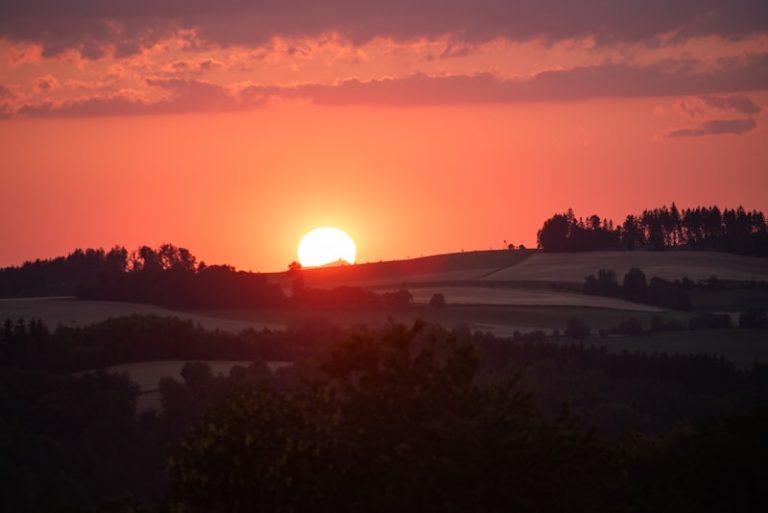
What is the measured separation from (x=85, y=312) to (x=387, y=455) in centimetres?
12840

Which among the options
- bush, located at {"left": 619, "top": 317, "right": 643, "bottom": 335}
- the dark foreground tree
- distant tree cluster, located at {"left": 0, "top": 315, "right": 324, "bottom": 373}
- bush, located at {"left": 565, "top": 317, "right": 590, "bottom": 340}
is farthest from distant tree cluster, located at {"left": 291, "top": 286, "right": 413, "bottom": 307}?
the dark foreground tree

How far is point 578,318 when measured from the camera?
598ft

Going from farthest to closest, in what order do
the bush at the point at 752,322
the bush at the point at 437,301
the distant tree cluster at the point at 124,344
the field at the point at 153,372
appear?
the bush at the point at 437,301
the bush at the point at 752,322
the distant tree cluster at the point at 124,344
the field at the point at 153,372

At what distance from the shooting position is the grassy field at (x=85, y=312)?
168 metres

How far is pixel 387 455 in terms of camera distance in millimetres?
49844

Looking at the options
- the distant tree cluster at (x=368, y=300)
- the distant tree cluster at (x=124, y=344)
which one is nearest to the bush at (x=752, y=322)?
the distant tree cluster at (x=368, y=300)

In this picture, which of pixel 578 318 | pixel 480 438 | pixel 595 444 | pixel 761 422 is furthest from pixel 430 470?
pixel 578 318

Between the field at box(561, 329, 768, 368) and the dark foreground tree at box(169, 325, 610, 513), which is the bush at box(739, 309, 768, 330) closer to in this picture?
the field at box(561, 329, 768, 368)

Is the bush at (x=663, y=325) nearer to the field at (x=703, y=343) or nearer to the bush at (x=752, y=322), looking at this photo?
the field at (x=703, y=343)

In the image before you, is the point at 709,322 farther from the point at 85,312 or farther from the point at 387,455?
the point at 387,455

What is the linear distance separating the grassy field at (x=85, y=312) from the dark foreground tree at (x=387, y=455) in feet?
388

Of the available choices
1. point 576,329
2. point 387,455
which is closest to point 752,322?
point 576,329

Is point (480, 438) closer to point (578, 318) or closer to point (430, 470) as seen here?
point (430, 470)

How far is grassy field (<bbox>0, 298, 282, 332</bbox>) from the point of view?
16788 cm
